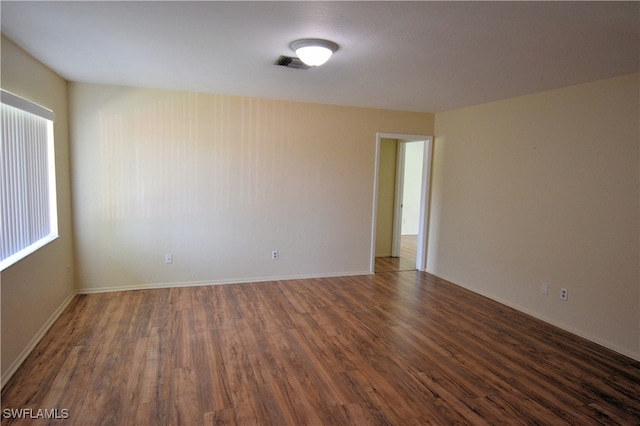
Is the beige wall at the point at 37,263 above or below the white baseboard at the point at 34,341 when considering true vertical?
above

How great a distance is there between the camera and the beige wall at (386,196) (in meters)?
6.42

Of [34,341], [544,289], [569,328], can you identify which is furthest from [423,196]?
[34,341]

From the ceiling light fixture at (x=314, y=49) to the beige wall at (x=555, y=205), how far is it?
2467 mm

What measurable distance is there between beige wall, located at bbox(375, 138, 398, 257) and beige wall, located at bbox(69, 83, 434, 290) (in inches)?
41.7

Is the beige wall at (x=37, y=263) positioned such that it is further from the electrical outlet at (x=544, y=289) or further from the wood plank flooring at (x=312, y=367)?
the electrical outlet at (x=544, y=289)

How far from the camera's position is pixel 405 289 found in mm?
4766

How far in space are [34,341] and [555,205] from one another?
4.75m

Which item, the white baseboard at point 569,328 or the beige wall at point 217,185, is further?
the beige wall at point 217,185

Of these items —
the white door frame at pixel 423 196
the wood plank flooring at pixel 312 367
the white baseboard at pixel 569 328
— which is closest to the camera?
the wood plank flooring at pixel 312 367

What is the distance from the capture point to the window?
8.37ft

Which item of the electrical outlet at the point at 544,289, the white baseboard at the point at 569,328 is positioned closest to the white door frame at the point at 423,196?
the white baseboard at the point at 569,328

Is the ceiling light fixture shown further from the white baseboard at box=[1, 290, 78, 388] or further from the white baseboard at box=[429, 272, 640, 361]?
the white baseboard at box=[429, 272, 640, 361]

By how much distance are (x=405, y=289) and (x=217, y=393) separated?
9.61 ft

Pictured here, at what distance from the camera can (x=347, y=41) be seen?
8.18ft
